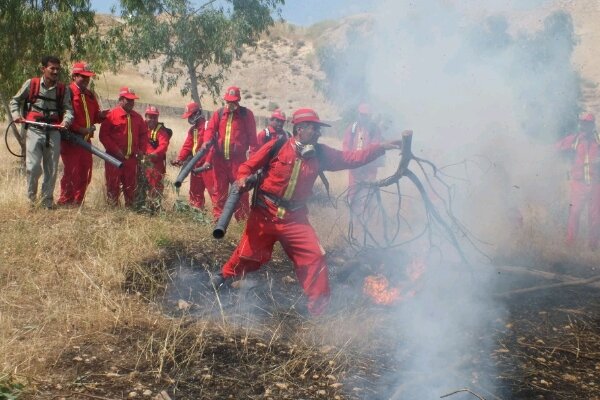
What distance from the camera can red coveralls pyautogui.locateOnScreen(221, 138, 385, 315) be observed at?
209 inches

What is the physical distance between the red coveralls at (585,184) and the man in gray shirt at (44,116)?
277 inches

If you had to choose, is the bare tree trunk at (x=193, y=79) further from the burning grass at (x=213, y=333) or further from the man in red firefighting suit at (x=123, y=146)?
the burning grass at (x=213, y=333)

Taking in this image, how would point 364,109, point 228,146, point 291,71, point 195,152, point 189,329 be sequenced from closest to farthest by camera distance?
point 189,329 < point 228,146 < point 195,152 < point 364,109 < point 291,71

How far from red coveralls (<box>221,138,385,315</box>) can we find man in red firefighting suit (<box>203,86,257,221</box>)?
286 centimetres

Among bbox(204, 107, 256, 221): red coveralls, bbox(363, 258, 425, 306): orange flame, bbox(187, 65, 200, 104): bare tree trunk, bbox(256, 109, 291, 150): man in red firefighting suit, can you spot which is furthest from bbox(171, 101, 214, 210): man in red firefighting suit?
bbox(187, 65, 200, 104): bare tree trunk

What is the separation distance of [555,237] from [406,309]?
4571mm

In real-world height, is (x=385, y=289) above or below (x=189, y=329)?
above

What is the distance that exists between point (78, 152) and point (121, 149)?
0.65 metres

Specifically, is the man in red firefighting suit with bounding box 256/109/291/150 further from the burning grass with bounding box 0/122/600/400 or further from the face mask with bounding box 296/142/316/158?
the face mask with bounding box 296/142/316/158

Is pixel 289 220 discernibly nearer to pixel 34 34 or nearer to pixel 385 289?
pixel 385 289

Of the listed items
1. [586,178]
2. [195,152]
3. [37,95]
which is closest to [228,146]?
[195,152]

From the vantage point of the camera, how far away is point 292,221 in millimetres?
5379

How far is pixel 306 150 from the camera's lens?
203 inches

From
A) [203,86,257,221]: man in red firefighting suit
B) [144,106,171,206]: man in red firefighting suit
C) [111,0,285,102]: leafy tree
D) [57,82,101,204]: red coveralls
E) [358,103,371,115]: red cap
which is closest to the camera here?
[57,82,101,204]: red coveralls
